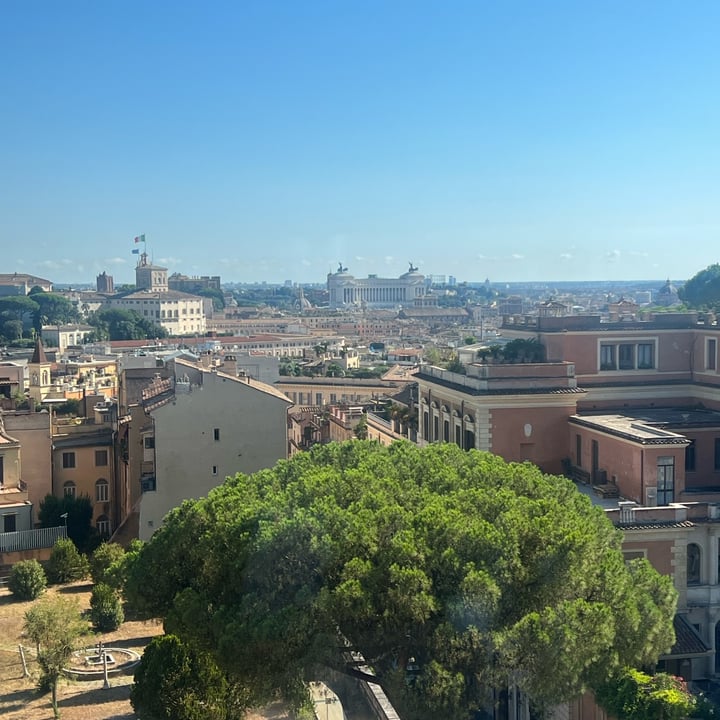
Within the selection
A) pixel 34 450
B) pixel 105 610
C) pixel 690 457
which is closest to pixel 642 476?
pixel 690 457

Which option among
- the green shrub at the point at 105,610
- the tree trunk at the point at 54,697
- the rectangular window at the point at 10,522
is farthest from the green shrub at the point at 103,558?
the tree trunk at the point at 54,697

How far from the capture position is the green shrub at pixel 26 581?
25.4m

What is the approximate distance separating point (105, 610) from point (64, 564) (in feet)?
17.8

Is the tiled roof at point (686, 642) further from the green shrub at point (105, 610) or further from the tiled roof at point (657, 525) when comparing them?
the green shrub at point (105, 610)

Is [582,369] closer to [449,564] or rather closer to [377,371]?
[449,564]

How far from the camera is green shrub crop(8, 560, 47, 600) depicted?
→ 25.4 m

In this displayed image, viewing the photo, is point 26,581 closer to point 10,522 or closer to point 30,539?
point 30,539

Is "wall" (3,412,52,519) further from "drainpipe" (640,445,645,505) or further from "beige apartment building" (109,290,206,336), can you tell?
"beige apartment building" (109,290,206,336)

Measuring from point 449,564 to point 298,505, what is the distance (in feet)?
8.77

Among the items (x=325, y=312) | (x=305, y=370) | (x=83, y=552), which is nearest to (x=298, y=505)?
(x=83, y=552)

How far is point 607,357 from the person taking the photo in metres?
26.1

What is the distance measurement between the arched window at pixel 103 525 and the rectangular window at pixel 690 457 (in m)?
17.5

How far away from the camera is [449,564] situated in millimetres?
13906

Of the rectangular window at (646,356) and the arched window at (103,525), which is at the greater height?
the rectangular window at (646,356)
